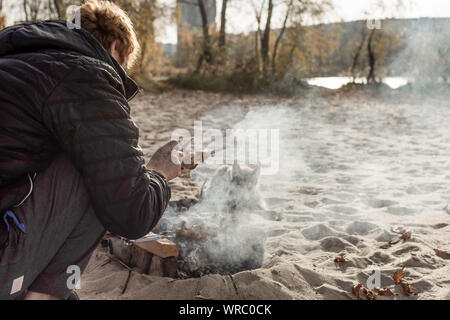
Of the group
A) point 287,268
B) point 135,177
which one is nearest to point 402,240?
point 287,268

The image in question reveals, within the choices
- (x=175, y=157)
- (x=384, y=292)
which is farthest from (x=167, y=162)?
(x=384, y=292)

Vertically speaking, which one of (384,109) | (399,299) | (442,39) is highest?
(442,39)

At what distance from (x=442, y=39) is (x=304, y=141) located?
1079 cm

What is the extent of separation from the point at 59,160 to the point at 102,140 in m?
0.25

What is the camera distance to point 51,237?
133 cm

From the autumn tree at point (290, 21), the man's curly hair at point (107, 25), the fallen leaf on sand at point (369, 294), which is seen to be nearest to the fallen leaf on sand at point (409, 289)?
the fallen leaf on sand at point (369, 294)

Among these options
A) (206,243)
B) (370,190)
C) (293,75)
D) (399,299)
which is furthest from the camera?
(293,75)

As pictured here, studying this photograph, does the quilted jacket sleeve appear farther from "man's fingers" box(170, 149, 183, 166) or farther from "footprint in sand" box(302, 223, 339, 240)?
"footprint in sand" box(302, 223, 339, 240)

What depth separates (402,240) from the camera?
2.55 metres

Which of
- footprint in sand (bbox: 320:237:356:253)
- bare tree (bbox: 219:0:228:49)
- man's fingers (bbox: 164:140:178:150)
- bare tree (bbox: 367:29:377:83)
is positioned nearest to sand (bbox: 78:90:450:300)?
footprint in sand (bbox: 320:237:356:253)

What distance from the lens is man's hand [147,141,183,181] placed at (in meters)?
1.72

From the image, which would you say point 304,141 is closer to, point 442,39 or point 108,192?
point 108,192

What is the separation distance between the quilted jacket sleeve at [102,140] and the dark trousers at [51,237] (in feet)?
0.32

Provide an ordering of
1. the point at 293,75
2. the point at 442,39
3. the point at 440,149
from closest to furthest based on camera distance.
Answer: the point at 440,149 < the point at 293,75 < the point at 442,39
